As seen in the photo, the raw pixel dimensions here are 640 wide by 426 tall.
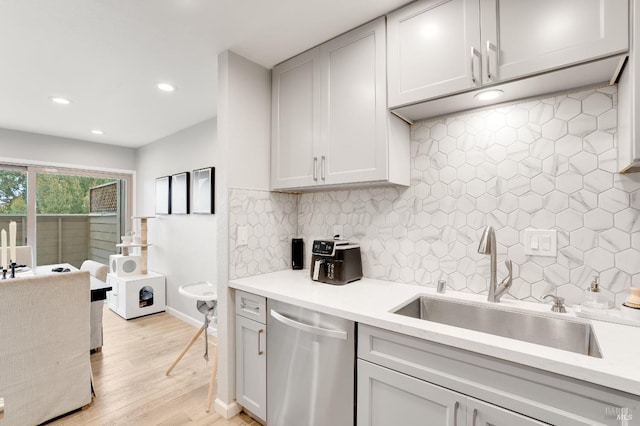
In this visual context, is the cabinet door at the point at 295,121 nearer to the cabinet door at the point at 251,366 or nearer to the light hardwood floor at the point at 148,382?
the cabinet door at the point at 251,366

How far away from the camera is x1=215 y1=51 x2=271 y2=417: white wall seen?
192cm

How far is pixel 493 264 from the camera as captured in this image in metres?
1.44

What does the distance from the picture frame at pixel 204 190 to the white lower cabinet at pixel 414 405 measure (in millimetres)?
2472

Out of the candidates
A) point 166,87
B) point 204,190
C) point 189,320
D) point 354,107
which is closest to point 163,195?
point 204,190

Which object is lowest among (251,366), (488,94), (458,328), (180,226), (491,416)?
(251,366)

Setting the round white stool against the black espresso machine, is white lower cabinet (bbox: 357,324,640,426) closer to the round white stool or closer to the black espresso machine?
the black espresso machine

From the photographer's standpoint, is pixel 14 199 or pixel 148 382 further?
pixel 14 199

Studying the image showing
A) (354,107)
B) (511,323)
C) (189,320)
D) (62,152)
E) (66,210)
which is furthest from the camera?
(66,210)

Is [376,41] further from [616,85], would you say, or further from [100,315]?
[100,315]

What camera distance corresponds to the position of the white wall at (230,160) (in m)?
1.92

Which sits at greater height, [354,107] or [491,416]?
[354,107]

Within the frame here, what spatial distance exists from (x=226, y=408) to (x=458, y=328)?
5.16ft

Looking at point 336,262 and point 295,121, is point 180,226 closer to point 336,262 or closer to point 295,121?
point 295,121

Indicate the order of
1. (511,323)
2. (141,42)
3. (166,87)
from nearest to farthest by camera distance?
(511,323)
(141,42)
(166,87)
